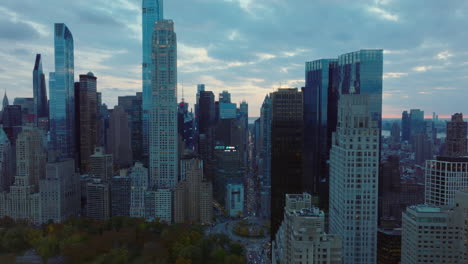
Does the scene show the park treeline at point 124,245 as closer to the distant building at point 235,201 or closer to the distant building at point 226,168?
the distant building at point 235,201

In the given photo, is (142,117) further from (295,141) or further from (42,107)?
(295,141)

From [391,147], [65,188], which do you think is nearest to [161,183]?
[65,188]

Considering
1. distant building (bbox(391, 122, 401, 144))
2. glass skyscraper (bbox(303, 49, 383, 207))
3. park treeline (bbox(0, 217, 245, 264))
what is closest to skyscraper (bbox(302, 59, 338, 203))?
glass skyscraper (bbox(303, 49, 383, 207))

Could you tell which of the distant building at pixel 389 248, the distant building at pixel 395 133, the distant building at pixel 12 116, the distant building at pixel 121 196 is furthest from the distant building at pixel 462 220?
the distant building at pixel 12 116

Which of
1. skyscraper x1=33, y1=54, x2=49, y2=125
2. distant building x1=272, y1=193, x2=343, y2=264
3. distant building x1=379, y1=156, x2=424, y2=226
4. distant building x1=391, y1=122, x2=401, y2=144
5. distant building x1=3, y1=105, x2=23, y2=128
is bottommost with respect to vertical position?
distant building x1=379, y1=156, x2=424, y2=226

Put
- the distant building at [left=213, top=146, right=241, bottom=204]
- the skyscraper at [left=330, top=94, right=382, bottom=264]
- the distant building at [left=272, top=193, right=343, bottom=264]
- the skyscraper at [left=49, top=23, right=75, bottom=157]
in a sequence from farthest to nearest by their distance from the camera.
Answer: the skyscraper at [left=49, top=23, right=75, bottom=157]
the distant building at [left=213, top=146, right=241, bottom=204]
the skyscraper at [left=330, top=94, right=382, bottom=264]
the distant building at [left=272, top=193, right=343, bottom=264]

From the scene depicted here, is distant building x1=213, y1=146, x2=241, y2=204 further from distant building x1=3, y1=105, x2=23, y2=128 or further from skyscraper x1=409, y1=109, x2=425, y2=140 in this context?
distant building x1=3, y1=105, x2=23, y2=128

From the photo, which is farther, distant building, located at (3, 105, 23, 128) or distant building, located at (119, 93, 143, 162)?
distant building, located at (119, 93, 143, 162)
